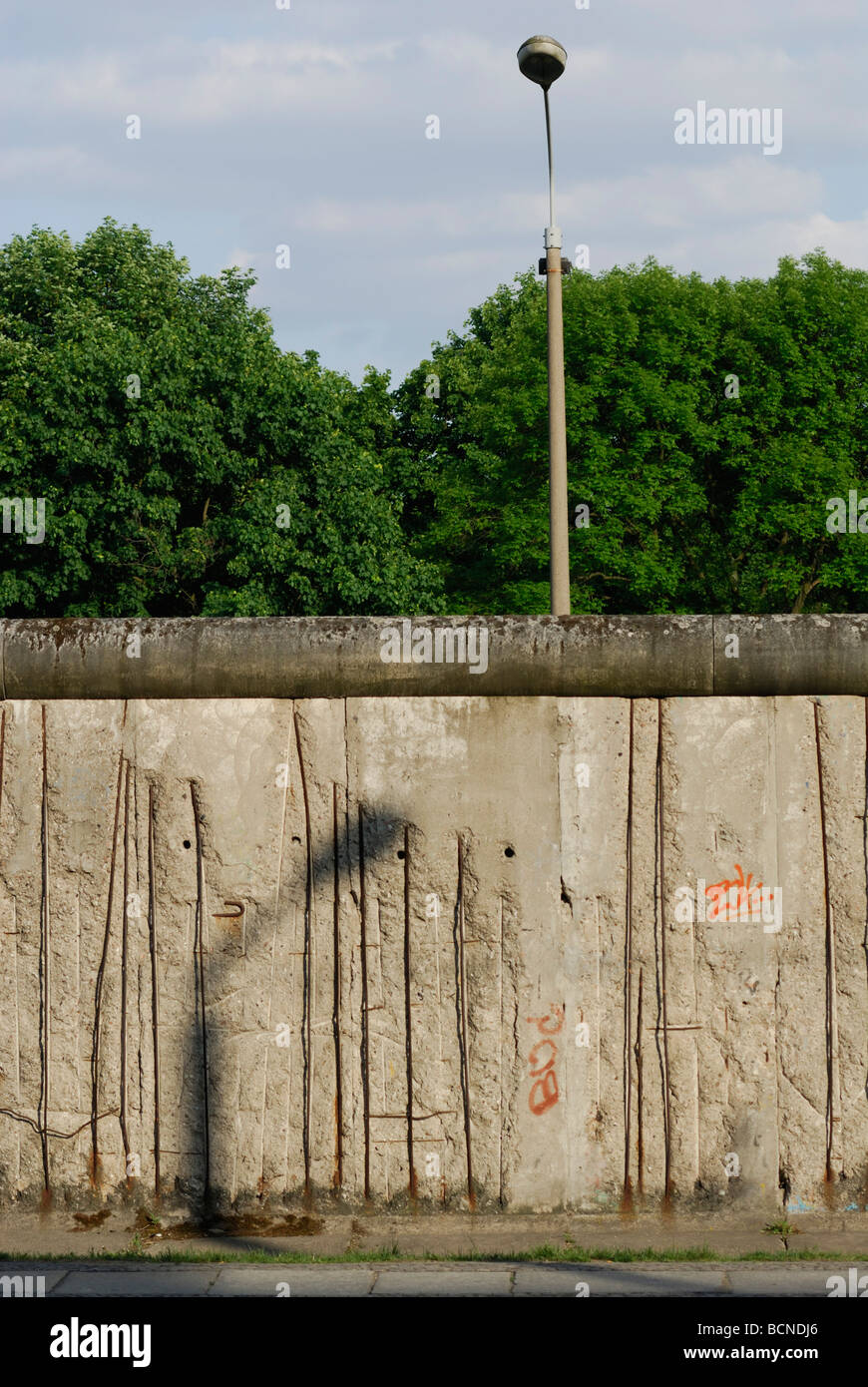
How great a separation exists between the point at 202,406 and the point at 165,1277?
1598 cm

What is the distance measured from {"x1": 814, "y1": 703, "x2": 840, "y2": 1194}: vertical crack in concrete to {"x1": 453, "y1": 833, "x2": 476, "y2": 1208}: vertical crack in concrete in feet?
5.49

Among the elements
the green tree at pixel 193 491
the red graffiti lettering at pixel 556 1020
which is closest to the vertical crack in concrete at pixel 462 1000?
the red graffiti lettering at pixel 556 1020

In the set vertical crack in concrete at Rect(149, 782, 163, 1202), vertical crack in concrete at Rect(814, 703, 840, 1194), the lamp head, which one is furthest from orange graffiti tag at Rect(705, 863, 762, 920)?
the lamp head

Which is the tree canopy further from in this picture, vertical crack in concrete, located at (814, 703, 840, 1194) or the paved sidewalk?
the paved sidewalk

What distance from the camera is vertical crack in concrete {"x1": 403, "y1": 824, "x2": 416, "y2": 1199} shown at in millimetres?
6293

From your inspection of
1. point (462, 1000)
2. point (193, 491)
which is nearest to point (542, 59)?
point (462, 1000)

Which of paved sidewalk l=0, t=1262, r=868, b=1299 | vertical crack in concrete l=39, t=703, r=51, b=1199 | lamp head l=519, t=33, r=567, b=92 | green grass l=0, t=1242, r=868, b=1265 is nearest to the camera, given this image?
paved sidewalk l=0, t=1262, r=868, b=1299

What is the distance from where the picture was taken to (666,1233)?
6.14 m

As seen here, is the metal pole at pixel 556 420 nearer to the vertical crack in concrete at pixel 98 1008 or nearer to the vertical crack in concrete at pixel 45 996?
the vertical crack in concrete at pixel 98 1008

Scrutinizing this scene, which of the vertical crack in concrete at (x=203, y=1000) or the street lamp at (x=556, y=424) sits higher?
the street lamp at (x=556, y=424)

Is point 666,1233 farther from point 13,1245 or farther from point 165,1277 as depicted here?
point 13,1245

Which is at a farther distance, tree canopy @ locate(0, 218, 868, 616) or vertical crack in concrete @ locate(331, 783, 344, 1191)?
tree canopy @ locate(0, 218, 868, 616)

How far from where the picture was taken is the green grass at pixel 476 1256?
5.73 m

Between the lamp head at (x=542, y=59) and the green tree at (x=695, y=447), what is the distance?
41.9 feet
